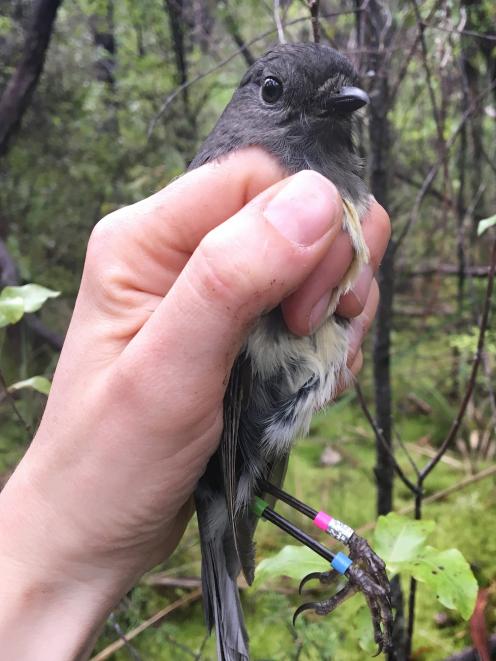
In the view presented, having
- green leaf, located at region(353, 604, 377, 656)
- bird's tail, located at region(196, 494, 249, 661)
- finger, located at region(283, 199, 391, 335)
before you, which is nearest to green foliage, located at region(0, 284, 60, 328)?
finger, located at region(283, 199, 391, 335)

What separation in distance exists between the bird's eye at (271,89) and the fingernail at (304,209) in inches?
20.7

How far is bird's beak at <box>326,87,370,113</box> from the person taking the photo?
1523mm

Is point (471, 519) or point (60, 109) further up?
point (60, 109)

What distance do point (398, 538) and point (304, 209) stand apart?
2.83ft

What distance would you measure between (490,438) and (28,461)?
10.0ft

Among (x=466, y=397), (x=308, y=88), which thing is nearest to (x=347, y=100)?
(x=308, y=88)

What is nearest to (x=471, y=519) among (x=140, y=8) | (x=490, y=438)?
(x=490, y=438)

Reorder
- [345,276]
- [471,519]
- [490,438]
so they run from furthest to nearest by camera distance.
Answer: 1. [490,438]
2. [471,519]
3. [345,276]

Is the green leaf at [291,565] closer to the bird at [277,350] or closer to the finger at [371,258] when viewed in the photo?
the bird at [277,350]

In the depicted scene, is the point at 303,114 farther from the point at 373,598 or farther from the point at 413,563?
the point at 373,598

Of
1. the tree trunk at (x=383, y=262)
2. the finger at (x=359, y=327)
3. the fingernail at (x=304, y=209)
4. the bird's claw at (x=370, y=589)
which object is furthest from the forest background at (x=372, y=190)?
the fingernail at (x=304, y=209)

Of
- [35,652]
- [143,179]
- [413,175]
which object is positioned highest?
[143,179]

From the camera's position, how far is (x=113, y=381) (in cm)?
117

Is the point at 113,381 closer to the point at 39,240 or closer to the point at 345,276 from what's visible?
the point at 345,276
